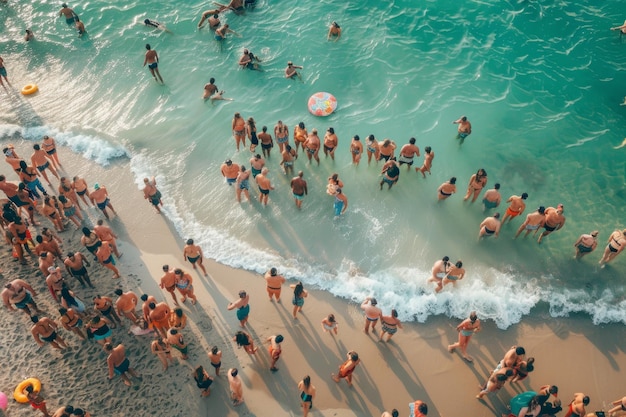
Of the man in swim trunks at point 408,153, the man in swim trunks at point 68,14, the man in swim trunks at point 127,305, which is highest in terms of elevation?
the man in swim trunks at point 68,14

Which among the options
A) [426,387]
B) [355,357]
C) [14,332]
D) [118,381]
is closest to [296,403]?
[355,357]

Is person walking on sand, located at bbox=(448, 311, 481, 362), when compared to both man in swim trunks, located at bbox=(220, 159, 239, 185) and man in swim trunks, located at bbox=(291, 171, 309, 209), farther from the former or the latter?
man in swim trunks, located at bbox=(220, 159, 239, 185)

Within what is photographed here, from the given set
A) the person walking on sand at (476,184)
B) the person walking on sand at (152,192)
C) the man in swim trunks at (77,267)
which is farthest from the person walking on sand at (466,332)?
the man in swim trunks at (77,267)

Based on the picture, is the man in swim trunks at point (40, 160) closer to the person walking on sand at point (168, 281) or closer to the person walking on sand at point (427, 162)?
the person walking on sand at point (168, 281)

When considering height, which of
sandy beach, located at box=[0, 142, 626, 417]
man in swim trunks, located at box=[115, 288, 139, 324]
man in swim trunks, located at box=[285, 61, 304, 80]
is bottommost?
sandy beach, located at box=[0, 142, 626, 417]

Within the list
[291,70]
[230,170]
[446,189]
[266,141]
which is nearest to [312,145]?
[266,141]

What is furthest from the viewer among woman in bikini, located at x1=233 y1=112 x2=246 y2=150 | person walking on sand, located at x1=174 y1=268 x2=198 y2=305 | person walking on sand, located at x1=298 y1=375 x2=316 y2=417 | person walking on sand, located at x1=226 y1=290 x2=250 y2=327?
woman in bikini, located at x1=233 y1=112 x2=246 y2=150

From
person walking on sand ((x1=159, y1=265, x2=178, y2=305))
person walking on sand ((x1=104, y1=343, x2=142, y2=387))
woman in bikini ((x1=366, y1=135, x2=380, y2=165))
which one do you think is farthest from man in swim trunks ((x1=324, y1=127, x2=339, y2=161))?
person walking on sand ((x1=104, y1=343, x2=142, y2=387))
